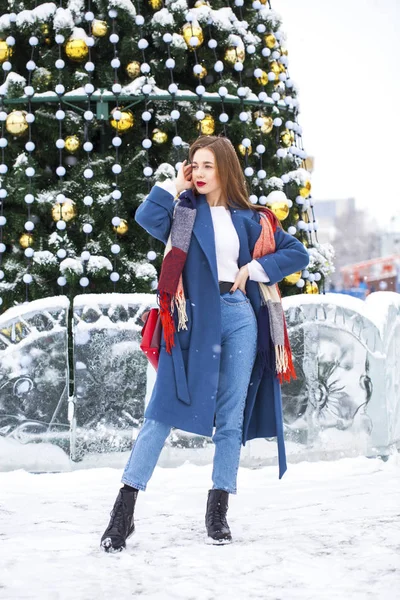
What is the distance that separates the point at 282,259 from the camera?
12.2 feet

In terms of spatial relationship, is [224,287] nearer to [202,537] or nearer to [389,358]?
[202,537]

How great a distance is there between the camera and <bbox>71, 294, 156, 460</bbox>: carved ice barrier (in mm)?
5066

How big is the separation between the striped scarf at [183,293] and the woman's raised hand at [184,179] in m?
0.04

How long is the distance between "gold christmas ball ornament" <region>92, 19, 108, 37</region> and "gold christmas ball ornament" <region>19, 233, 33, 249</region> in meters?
1.50

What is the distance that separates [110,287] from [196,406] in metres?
2.43

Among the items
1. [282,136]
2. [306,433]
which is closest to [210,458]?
[306,433]

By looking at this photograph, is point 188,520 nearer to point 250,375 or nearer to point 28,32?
point 250,375

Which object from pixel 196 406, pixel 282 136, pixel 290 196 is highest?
pixel 282 136

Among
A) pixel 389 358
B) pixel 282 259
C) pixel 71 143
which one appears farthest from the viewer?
pixel 71 143

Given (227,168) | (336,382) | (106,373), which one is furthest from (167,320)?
(336,382)

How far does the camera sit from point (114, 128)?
604 cm

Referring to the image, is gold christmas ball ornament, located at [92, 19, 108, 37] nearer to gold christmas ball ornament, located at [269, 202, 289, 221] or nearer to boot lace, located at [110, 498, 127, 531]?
gold christmas ball ornament, located at [269, 202, 289, 221]

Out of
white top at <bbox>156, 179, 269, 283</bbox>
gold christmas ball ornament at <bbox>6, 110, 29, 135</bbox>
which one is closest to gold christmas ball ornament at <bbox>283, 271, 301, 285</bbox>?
gold christmas ball ornament at <bbox>6, 110, 29, 135</bbox>

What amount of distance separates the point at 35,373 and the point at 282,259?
2.02m
